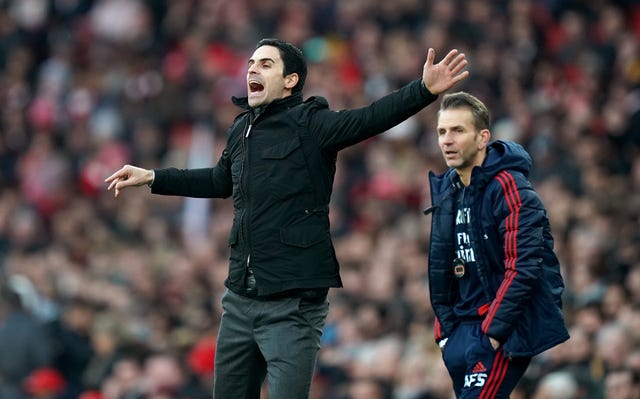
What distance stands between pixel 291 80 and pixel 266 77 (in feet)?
0.43

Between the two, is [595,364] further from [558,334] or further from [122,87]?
[122,87]

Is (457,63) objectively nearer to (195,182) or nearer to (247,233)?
(247,233)

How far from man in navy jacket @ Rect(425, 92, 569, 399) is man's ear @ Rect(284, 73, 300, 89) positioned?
0.69 metres

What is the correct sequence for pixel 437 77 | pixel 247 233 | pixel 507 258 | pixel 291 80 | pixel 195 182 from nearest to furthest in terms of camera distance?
1. pixel 437 77
2. pixel 507 258
3. pixel 247 233
4. pixel 291 80
5. pixel 195 182

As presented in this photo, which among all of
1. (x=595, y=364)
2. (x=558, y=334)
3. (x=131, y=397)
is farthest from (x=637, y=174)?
(x=558, y=334)

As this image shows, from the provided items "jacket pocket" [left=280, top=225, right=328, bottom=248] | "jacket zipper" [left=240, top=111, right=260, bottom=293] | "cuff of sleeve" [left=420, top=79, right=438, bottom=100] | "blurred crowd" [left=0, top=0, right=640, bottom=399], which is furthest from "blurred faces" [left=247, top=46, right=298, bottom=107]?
"blurred crowd" [left=0, top=0, right=640, bottom=399]

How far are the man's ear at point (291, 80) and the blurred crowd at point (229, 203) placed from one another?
3044mm

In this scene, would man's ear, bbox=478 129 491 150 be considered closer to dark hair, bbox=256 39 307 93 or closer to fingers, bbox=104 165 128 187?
dark hair, bbox=256 39 307 93

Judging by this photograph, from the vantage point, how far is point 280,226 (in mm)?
5902

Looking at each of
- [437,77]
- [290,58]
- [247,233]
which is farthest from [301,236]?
[437,77]

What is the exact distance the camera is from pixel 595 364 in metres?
8.32

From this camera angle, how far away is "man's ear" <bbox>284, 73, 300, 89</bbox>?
6.07 meters

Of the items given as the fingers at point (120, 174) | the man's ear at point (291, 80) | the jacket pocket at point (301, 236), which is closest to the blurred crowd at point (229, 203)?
the jacket pocket at point (301, 236)

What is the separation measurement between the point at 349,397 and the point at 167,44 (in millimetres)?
8083
